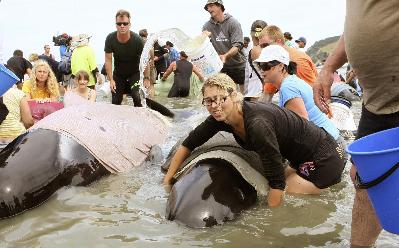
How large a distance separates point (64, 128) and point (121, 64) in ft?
12.4

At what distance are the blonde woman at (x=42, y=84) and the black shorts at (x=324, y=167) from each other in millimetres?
4269

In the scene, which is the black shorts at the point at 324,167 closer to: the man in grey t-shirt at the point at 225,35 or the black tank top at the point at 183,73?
the man in grey t-shirt at the point at 225,35

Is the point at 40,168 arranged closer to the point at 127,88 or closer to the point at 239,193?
the point at 239,193

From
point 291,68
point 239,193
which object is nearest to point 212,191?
point 239,193

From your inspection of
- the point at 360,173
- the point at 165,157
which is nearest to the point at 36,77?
the point at 165,157

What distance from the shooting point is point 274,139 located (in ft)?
13.8

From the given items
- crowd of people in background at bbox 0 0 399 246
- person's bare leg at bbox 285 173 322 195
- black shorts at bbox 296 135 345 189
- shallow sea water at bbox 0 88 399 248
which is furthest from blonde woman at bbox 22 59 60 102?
black shorts at bbox 296 135 345 189

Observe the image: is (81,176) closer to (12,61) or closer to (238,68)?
(238,68)

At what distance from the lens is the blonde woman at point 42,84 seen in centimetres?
764

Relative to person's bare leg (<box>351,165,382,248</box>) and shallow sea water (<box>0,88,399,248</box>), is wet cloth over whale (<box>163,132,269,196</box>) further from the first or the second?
person's bare leg (<box>351,165,382,248</box>)

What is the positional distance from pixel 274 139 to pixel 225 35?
554 centimetres

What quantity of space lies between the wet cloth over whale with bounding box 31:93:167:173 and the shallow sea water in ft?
1.35

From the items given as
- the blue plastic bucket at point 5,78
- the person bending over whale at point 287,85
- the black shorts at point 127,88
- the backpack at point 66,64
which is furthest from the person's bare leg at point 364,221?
the backpack at point 66,64

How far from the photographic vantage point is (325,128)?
5.38 metres
